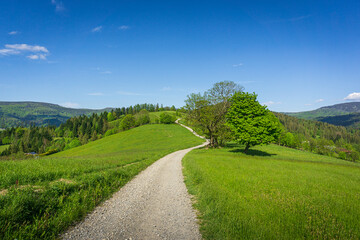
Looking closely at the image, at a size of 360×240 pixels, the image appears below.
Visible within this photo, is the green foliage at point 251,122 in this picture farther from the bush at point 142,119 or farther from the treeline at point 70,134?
the bush at point 142,119

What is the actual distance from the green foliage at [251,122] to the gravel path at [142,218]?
70.9 ft

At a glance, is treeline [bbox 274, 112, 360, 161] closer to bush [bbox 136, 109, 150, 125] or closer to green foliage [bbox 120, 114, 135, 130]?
bush [bbox 136, 109, 150, 125]

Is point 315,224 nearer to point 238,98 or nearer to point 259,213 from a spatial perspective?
point 259,213

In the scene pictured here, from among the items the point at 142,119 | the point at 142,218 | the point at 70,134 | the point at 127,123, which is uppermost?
the point at 142,119

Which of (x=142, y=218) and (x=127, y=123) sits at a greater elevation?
(x=127, y=123)

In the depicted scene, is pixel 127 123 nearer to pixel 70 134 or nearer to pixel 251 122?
pixel 70 134

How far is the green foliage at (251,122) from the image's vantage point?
91.7ft

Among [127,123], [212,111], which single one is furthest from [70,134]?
[212,111]

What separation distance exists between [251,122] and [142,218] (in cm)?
2661

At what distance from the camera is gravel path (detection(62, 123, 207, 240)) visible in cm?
558

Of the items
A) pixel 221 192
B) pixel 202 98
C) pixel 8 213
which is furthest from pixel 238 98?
pixel 8 213

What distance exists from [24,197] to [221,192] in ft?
30.0

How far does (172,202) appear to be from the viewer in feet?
28.5

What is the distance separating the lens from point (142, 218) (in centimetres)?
684
